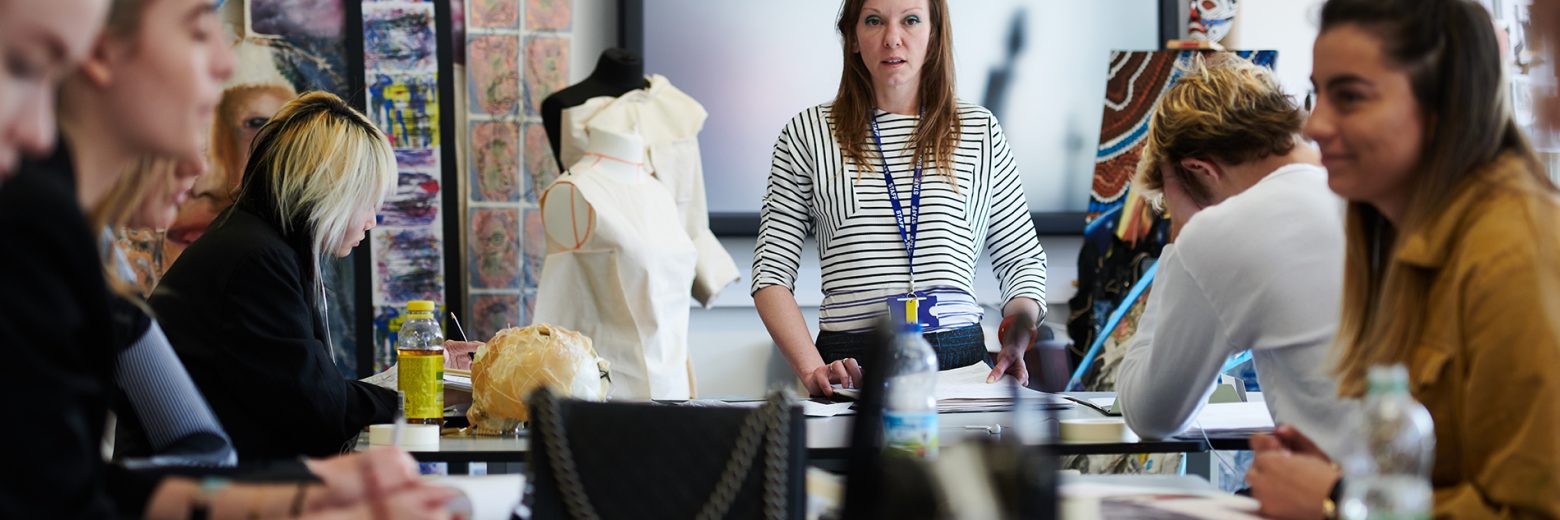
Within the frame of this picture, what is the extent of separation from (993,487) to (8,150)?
2.48ft

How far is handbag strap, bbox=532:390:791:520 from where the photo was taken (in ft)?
4.58

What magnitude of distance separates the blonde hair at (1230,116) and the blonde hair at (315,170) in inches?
54.3

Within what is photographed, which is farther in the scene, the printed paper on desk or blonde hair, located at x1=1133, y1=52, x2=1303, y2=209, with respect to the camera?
the printed paper on desk

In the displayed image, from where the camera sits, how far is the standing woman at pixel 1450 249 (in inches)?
52.1

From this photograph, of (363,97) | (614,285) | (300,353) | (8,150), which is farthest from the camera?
(363,97)

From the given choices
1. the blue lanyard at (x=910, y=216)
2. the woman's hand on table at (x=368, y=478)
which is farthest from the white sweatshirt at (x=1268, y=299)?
the woman's hand on table at (x=368, y=478)

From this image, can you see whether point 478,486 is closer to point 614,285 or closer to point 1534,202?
point 1534,202

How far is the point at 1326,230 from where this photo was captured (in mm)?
1985

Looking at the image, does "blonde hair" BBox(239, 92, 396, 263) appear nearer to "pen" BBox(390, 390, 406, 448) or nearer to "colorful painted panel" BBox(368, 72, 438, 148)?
"pen" BBox(390, 390, 406, 448)

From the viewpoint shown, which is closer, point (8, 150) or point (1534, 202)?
point (8, 150)

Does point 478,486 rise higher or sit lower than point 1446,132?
lower

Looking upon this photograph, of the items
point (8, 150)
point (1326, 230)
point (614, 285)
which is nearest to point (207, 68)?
point (8, 150)

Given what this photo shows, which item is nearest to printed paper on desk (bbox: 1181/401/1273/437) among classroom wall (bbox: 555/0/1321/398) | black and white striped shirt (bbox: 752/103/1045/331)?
black and white striped shirt (bbox: 752/103/1045/331)

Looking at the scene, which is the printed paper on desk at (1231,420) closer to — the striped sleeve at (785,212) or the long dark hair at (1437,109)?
the long dark hair at (1437,109)
